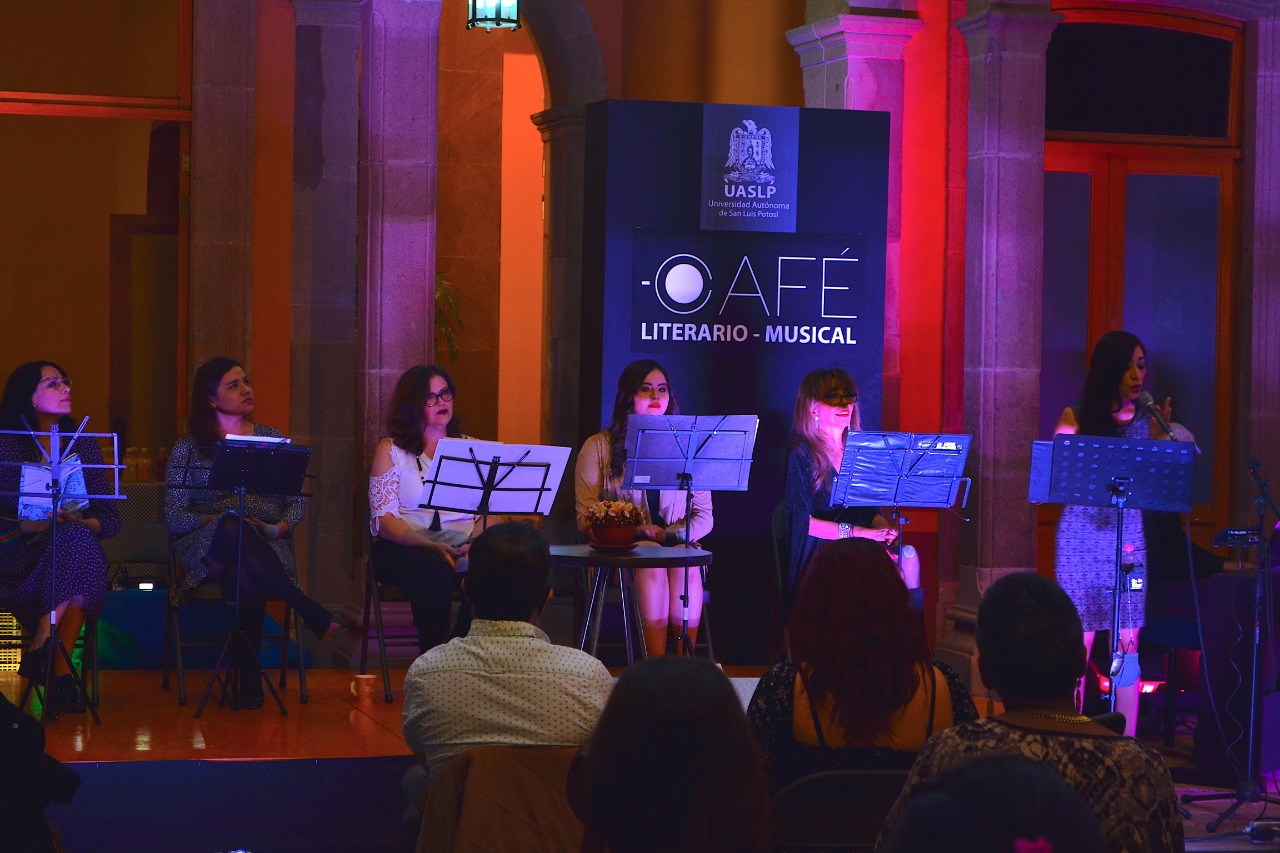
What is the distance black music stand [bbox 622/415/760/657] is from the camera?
6344mm

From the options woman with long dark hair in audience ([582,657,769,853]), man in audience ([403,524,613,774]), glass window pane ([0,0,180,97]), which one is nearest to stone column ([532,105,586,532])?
glass window pane ([0,0,180,97])

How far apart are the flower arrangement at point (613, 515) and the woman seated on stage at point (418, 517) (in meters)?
0.71

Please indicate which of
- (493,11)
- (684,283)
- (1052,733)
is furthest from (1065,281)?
(1052,733)

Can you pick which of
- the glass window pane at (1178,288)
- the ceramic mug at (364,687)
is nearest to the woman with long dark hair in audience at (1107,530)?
the glass window pane at (1178,288)

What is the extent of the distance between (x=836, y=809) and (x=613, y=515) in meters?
3.12

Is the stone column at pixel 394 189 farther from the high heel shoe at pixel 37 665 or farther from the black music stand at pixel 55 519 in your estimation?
the high heel shoe at pixel 37 665

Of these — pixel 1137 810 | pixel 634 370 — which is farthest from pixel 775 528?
pixel 1137 810

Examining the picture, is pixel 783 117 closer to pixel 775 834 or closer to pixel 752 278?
pixel 752 278

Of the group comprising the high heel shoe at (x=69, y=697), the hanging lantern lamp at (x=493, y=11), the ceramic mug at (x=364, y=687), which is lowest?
the ceramic mug at (x=364, y=687)

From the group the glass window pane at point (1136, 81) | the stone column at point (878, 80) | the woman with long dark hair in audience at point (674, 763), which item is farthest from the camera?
the glass window pane at point (1136, 81)

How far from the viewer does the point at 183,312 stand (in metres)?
8.34

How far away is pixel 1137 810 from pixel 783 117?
5341 millimetres

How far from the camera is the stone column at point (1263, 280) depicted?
28.6ft

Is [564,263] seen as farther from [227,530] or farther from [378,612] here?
[227,530]
